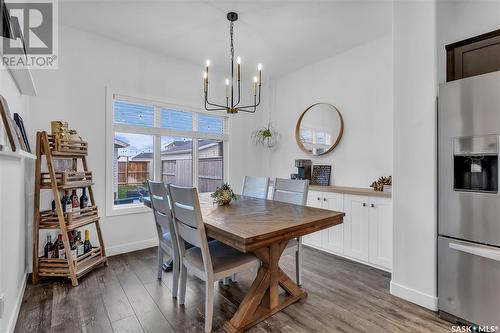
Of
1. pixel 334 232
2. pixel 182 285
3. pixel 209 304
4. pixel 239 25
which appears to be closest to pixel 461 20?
pixel 239 25

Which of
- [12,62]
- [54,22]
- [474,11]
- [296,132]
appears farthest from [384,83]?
[54,22]

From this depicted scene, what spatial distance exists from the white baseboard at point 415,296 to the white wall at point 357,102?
142 cm

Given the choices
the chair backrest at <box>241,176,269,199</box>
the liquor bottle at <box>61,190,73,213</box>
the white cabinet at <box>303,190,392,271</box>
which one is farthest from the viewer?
the chair backrest at <box>241,176,269,199</box>

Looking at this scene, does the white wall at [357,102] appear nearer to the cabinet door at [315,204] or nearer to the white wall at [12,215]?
the cabinet door at [315,204]

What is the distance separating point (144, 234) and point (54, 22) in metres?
2.76

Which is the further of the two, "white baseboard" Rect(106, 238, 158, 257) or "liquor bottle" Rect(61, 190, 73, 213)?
"white baseboard" Rect(106, 238, 158, 257)

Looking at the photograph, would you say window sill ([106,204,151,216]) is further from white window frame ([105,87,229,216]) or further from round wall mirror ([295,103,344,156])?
round wall mirror ([295,103,344,156])

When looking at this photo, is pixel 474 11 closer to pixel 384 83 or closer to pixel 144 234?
pixel 384 83

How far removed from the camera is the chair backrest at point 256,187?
305 cm

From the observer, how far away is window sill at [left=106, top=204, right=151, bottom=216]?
3291 mm

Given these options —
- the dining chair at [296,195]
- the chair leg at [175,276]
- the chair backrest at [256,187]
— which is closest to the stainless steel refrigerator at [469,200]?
the dining chair at [296,195]

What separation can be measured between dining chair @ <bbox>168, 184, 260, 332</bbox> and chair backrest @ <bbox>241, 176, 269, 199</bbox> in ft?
3.33

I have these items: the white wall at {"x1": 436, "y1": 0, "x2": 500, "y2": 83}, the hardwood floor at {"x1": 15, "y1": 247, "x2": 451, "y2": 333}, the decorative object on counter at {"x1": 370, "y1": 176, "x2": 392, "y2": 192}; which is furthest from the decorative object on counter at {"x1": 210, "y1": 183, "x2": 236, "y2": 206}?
the white wall at {"x1": 436, "y1": 0, "x2": 500, "y2": 83}

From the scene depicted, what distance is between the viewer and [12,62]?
5.97 feet
